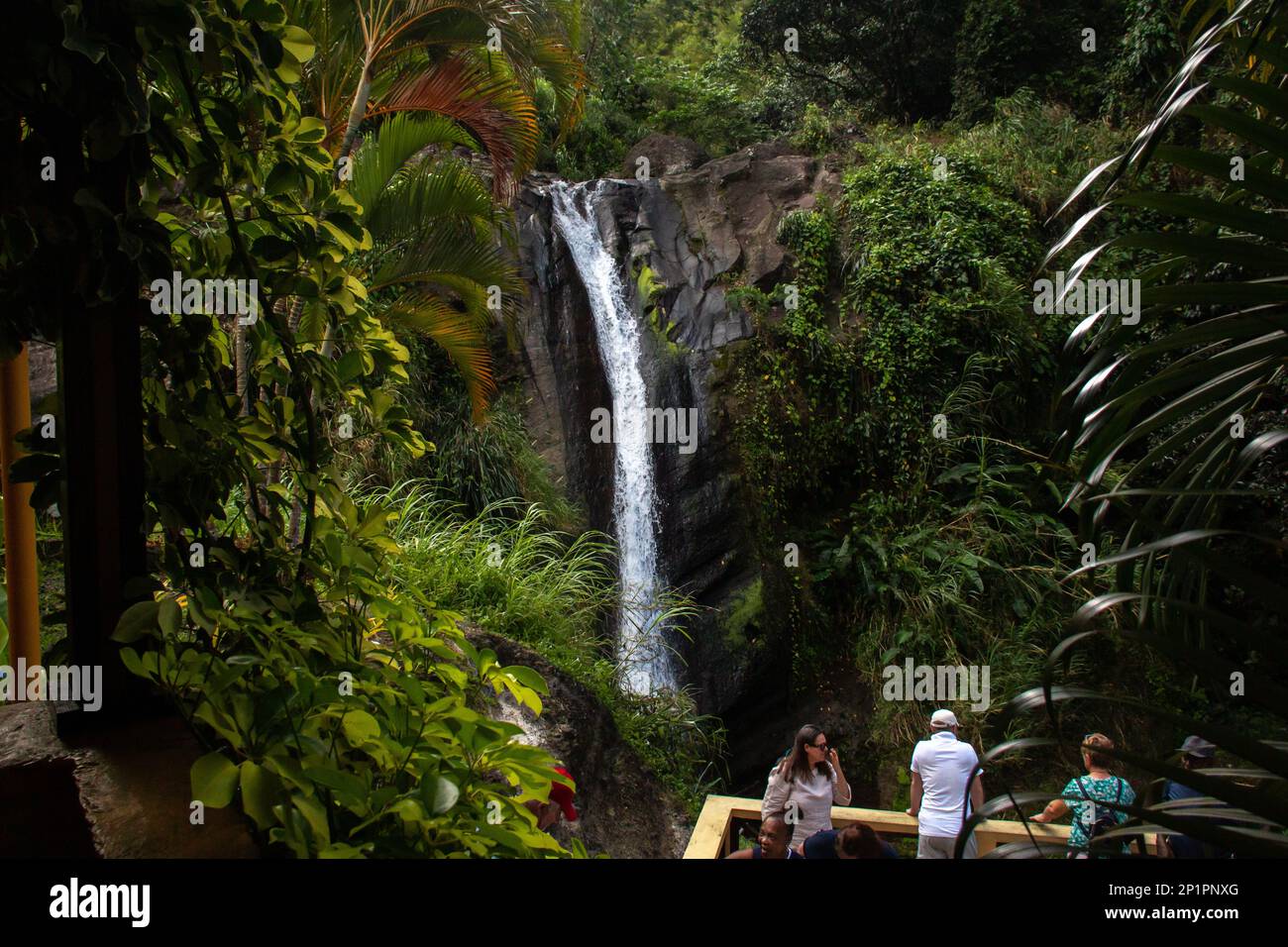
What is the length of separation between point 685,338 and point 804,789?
5.09 m

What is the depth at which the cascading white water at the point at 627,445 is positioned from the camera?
22.0 ft

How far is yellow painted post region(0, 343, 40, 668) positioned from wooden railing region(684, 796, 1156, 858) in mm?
2790

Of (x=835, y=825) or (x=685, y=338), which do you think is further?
(x=685, y=338)

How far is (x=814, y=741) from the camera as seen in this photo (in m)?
4.11

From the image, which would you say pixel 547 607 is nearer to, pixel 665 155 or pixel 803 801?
pixel 803 801

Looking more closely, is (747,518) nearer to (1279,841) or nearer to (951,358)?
(951,358)

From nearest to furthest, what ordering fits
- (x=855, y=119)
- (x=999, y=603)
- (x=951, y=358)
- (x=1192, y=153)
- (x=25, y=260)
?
(x=1192, y=153), (x=25, y=260), (x=999, y=603), (x=951, y=358), (x=855, y=119)

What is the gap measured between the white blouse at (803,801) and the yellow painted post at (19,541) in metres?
3.13

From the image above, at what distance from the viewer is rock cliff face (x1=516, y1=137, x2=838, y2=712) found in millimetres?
7375

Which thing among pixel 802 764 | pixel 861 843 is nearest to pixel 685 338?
pixel 802 764

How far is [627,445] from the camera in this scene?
311 inches

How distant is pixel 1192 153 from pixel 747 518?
266 inches

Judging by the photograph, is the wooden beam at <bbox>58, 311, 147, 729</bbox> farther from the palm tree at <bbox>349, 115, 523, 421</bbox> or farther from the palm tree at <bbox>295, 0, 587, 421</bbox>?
the palm tree at <bbox>349, 115, 523, 421</bbox>
